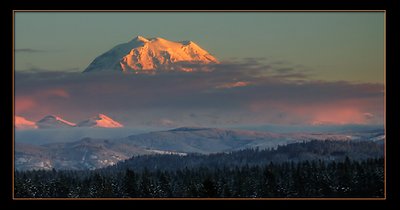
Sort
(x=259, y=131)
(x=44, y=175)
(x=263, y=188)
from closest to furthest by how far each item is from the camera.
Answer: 1. (x=263, y=188)
2. (x=44, y=175)
3. (x=259, y=131)

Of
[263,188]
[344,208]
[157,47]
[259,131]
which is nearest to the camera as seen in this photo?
[344,208]

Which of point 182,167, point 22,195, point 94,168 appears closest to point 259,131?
point 182,167

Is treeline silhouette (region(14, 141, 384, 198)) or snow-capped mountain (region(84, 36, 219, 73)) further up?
snow-capped mountain (region(84, 36, 219, 73))

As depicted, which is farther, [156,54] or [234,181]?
[156,54]

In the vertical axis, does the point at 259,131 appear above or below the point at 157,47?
below

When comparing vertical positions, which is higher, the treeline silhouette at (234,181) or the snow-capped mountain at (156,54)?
the snow-capped mountain at (156,54)

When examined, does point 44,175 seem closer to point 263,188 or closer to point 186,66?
point 186,66

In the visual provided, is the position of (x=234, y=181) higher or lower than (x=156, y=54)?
lower
